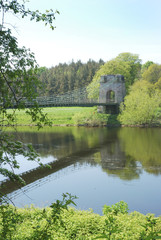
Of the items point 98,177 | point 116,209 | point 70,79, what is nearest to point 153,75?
point 70,79

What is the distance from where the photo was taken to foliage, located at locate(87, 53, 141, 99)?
37.6 metres

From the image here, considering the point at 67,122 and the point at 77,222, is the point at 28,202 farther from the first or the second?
the point at 67,122

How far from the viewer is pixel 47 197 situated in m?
8.80

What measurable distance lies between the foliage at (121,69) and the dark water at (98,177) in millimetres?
20831

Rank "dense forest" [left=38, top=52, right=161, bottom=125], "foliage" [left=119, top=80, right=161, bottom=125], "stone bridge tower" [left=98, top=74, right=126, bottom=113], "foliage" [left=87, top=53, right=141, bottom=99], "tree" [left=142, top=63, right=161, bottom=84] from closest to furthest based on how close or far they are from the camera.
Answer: "foliage" [left=119, top=80, right=161, bottom=125] → "dense forest" [left=38, top=52, right=161, bottom=125] → "stone bridge tower" [left=98, top=74, right=126, bottom=113] → "foliage" [left=87, top=53, right=141, bottom=99] → "tree" [left=142, top=63, right=161, bottom=84]

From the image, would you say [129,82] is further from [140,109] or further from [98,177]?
[98,177]

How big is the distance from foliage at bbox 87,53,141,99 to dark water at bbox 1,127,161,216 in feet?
68.3

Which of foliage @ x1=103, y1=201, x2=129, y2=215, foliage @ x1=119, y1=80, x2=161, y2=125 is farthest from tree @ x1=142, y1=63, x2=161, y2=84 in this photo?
foliage @ x1=103, y1=201, x2=129, y2=215

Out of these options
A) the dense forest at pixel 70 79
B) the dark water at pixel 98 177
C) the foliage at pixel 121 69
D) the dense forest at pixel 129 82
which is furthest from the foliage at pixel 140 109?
the dense forest at pixel 70 79

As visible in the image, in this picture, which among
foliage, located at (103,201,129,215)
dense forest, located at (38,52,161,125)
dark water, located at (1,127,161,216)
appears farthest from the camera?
dense forest, located at (38,52,161,125)

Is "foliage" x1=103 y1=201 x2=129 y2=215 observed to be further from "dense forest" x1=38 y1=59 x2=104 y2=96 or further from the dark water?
"dense forest" x1=38 y1=59 x2=104 y2=96

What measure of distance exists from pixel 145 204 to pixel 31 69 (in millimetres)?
6443

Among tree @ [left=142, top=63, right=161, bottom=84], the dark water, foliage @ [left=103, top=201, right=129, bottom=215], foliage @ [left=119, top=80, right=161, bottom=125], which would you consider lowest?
the dark water

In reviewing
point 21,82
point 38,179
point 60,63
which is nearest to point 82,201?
point 38,179
